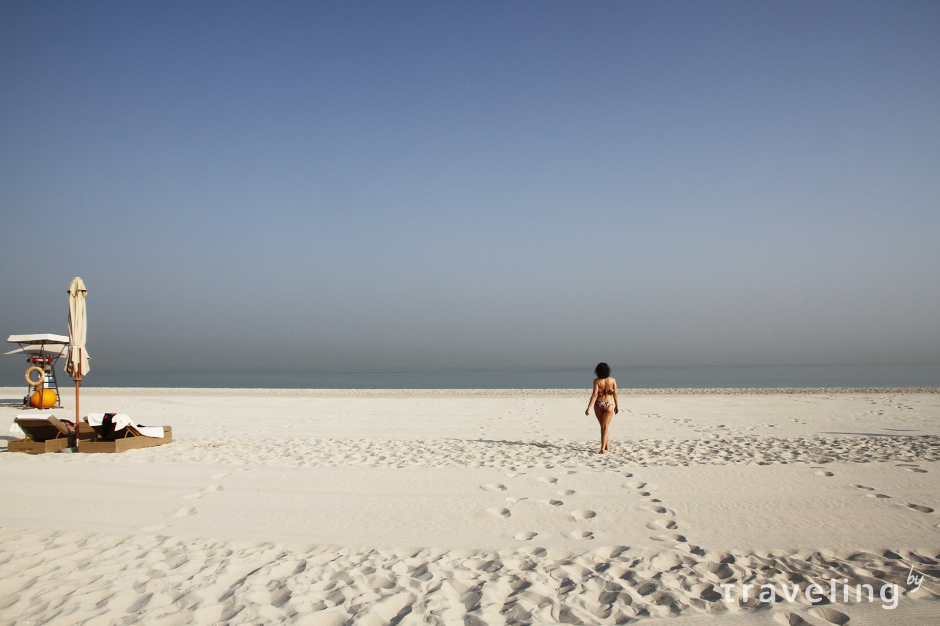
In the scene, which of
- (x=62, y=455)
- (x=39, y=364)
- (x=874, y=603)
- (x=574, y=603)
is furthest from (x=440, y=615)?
(x=39, y=364)

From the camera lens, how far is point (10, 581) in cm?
353

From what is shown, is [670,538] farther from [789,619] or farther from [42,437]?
Answer: [42,437]

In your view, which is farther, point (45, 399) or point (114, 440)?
point (45, 399)

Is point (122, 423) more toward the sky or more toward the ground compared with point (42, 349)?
more toward the ground

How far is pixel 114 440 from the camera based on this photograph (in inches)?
319

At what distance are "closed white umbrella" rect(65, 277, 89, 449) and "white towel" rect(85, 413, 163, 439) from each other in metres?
1.15

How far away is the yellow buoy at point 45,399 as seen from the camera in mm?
15523

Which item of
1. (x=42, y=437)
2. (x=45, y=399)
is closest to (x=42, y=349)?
(x=45, y=399)

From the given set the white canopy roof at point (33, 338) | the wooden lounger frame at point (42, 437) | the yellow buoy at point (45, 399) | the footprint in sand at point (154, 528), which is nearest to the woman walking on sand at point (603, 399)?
the footprint in sand at point (154, 528)

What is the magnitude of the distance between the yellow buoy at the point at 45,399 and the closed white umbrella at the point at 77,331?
887cm

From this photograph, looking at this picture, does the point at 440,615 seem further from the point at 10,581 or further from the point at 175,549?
the point at 10,581

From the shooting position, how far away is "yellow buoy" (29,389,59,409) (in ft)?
50.9

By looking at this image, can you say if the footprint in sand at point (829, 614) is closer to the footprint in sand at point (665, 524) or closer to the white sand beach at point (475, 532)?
the white sand beach at point (475, 532)

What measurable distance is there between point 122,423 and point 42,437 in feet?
4.31
